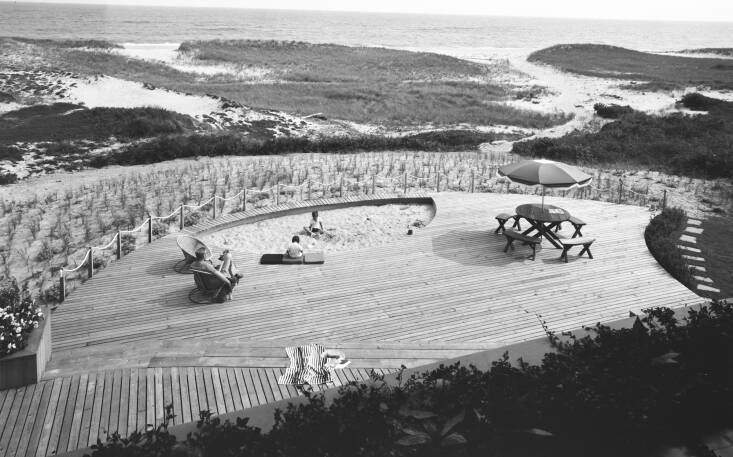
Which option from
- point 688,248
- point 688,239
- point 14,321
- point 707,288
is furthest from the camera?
point 688,239

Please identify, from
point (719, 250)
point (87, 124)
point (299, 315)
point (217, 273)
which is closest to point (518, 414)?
point (299, 315)

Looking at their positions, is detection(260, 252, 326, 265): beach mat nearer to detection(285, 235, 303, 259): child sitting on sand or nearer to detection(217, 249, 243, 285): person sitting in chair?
detection(285, 235, 303, 259): child sitting on sand

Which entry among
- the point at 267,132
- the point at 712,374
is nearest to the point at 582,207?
the point at 712,374

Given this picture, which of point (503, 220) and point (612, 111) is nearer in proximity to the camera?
point (503, 220)

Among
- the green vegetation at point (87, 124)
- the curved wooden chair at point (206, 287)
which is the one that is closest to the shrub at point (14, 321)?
the curved wooden chair at point (206, 287)

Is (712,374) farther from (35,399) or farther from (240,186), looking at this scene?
(240,186)

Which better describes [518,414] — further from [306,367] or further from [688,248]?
[688,248]

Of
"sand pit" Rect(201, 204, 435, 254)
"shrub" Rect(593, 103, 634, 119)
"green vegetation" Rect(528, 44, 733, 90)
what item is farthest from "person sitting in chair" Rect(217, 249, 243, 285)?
"green vegetation" Rect(528, 44, 733, 90)
